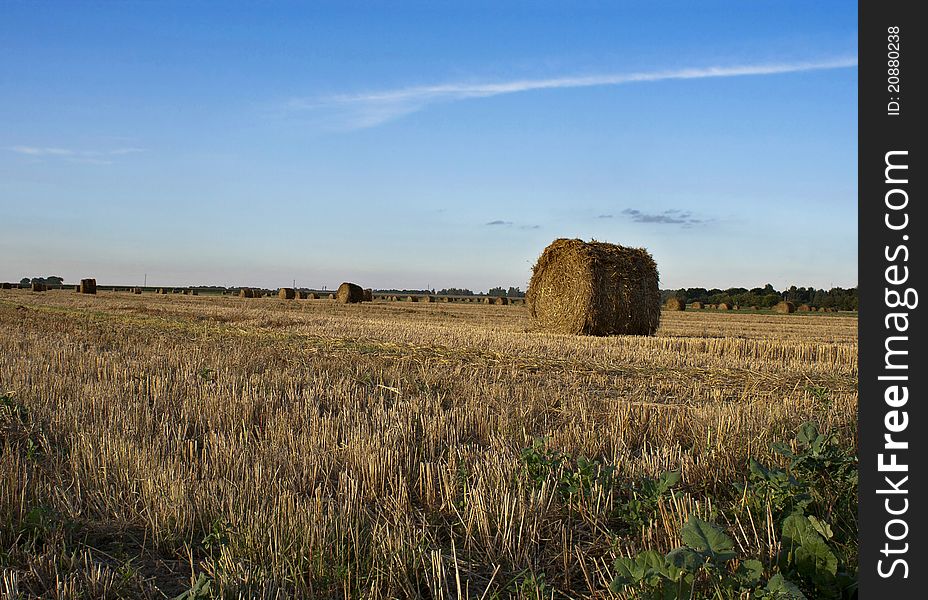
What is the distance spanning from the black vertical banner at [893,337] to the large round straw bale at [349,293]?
1543 inches

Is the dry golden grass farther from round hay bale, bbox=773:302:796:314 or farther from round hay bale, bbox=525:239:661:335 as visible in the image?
round hay bale, bbox=773:302:796:314

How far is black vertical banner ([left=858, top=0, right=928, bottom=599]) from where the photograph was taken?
7.73 feet

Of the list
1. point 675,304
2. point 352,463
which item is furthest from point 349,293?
point 352,463

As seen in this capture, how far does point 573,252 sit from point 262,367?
33.8 ft

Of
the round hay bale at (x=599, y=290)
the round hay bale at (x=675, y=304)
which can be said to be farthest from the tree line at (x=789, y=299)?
the round hay bale at (x=599, y=290)

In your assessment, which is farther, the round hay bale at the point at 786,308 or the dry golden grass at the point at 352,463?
the round hay bale at the point at 786,308

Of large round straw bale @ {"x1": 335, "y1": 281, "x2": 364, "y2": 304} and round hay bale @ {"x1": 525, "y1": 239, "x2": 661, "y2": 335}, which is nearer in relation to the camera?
round hay bale @ {"x1": 525, "y1": 239, "x2": 661, "y2": 335}

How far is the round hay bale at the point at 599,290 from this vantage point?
17969mm

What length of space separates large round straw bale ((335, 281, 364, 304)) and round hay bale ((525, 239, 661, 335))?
22.8 m

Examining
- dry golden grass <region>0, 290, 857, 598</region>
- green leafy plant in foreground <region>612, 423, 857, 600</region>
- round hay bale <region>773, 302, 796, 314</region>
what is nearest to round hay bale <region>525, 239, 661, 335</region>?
dry golden grass <region>0, 290, 857, 598</region>

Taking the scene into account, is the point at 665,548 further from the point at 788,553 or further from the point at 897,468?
Result: the point at 897,468

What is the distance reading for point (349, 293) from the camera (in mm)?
40938

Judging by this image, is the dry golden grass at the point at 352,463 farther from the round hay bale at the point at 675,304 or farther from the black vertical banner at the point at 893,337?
the round hay bale at the point at 675,304

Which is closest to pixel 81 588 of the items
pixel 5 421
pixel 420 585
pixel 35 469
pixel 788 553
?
pixel 420 585
